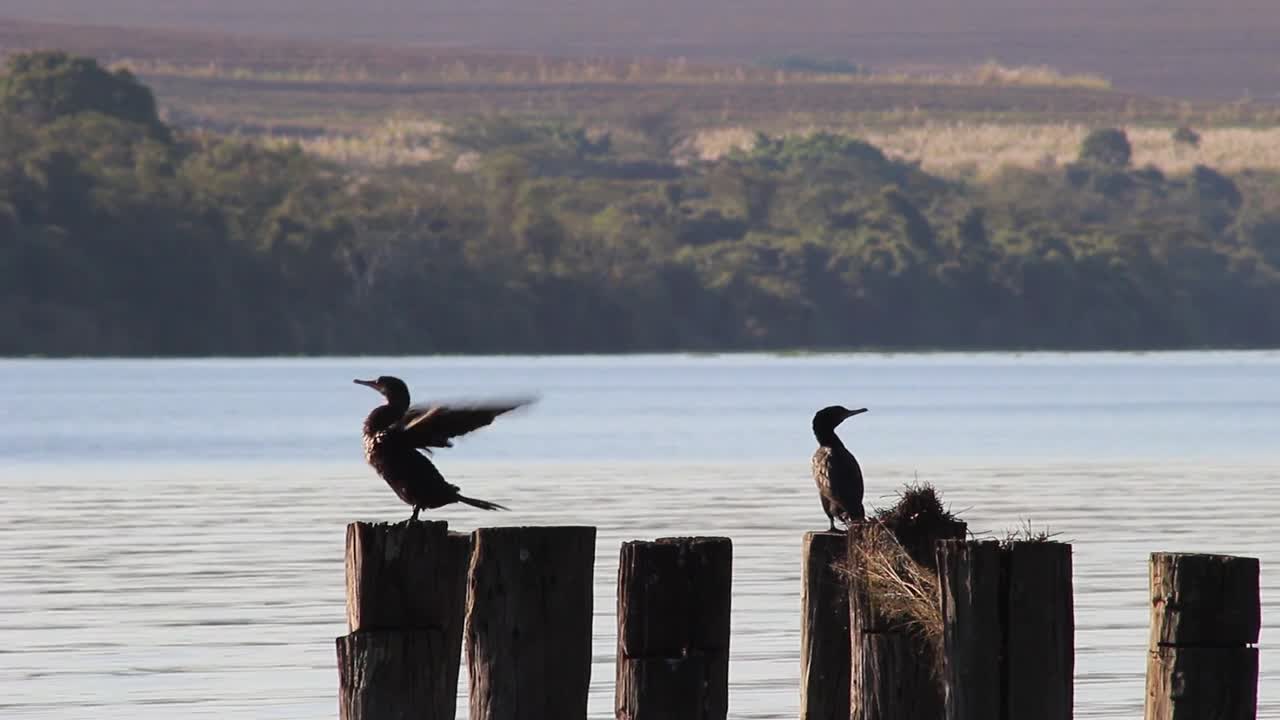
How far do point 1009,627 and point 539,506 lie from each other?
21.9 metres

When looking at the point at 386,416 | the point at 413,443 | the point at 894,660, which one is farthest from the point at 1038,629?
the point at 386,416

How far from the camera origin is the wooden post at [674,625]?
10.2 meters

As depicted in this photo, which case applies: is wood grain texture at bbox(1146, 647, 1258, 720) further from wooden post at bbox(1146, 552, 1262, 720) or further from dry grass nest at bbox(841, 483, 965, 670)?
dry grass nest at bbox(841, 483, 965, 670)

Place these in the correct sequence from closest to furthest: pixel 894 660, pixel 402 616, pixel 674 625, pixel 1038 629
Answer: pixel 1038 629 < pixel 402 616 < pixel 674 625 < pixel 894 660

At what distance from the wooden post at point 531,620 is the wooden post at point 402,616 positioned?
15cm

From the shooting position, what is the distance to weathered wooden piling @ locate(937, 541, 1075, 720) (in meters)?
9.51

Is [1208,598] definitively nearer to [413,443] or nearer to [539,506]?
[413,443]

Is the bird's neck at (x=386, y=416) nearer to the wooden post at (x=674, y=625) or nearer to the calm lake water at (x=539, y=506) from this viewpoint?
the wooden post at (x=674, y=625)

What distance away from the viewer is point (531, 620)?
33.1ft

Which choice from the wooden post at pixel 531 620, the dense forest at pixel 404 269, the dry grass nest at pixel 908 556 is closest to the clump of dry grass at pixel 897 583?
the dry grass nest at pixel 908 556

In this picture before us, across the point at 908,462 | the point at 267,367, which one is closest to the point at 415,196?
the point at 267,367

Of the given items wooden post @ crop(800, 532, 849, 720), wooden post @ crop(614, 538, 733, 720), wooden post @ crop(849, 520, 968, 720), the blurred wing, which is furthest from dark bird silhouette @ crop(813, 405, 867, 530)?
wooden post @ crop(614, 538, 733, 720)

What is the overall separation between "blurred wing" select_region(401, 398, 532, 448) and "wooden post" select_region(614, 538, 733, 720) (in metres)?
1.07

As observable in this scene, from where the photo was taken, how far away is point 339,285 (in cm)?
15500
